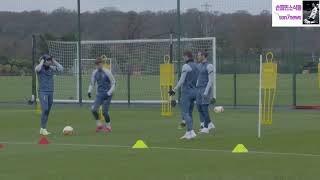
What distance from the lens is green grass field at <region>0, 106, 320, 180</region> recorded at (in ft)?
39.9

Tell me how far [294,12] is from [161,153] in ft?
71.4

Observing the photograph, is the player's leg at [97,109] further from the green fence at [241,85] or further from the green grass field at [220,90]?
the green grass field at [220,90]

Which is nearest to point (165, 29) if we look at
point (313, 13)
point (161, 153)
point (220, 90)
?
point (313, 13)

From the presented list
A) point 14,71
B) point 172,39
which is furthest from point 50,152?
point 14,71

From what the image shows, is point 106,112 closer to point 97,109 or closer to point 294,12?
point 97,109

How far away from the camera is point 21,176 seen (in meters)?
12.0

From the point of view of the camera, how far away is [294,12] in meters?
35.2

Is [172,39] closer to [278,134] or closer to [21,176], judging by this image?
[278,134]

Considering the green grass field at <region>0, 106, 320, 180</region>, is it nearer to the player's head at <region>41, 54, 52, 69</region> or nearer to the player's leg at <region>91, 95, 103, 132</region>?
the player's leg at <region>91, 95, 103, 132</region>

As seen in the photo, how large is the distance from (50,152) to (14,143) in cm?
238

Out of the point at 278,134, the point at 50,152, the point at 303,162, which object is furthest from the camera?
the point at 278,134

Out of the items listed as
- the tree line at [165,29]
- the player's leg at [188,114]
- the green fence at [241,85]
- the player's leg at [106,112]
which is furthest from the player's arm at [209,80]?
the tree line at [165,29]

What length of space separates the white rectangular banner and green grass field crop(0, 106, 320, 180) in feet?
38.1

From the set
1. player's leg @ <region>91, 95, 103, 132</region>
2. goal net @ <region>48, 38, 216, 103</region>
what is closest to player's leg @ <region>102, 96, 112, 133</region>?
player's leg @ <region>91, 95, 103, 132</region>
